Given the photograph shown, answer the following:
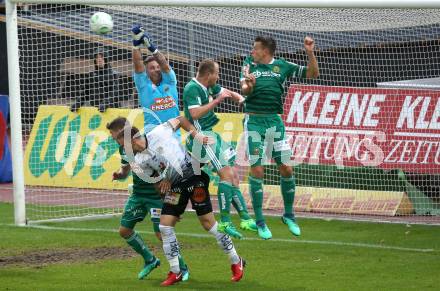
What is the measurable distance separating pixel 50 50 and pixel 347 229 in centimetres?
574

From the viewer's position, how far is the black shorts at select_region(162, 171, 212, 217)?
10883mm

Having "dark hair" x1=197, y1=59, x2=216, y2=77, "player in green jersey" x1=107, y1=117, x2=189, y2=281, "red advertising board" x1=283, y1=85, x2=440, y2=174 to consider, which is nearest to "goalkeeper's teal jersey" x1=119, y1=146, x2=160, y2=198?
"player in green jersey" x1=107, y1=117, x2=189, y2=281

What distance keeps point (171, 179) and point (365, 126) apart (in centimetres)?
662

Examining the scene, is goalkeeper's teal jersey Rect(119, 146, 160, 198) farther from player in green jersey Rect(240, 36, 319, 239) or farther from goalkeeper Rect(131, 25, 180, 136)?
goalkeeper Rect(131, 25, 180, 136)

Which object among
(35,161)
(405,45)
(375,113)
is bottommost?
(35,161)

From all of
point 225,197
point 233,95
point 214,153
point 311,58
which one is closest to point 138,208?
point 214,153

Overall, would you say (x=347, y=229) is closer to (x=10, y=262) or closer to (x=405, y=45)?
(x=405, y=45)

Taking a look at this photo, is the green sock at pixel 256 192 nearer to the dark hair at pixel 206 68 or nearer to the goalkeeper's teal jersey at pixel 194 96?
the goalkeeper's teal jersey at pixel 194 96

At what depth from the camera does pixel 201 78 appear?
492 inches

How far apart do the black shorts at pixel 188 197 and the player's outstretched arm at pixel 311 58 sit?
2306mm

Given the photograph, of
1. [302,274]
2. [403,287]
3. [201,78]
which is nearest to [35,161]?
[201,78]

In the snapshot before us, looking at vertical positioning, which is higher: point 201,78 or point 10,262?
point 201,78

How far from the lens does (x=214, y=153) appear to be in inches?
503

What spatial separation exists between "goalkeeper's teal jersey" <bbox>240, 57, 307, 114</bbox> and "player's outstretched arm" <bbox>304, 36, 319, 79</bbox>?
18cm
